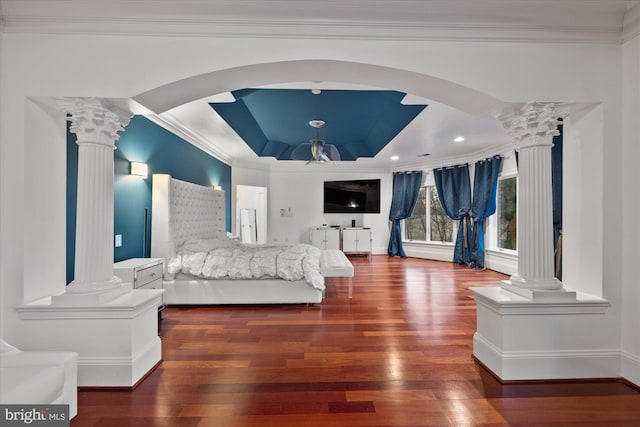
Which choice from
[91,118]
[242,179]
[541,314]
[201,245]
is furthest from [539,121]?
[242,179]

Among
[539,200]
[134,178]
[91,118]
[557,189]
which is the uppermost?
[91,118]

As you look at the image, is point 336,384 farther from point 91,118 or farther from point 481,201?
point 481,201

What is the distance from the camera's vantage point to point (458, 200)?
6434mm

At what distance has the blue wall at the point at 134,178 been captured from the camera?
8.13 ft

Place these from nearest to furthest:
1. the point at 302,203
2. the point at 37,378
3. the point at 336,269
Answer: the point at 37,378 < the point at 336,269 < the point at 302,203

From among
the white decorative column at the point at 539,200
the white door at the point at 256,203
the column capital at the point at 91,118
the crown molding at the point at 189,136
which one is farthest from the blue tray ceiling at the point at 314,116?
the white decorative column at the point at 539,200

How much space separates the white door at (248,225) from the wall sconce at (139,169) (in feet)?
12.0

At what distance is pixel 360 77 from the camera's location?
2.15 metres

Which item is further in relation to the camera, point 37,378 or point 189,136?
point 189,136

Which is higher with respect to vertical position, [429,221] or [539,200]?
[539,200]

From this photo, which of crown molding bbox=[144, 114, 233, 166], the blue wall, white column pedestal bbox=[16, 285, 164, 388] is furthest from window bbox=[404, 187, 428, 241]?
white column pedestal bbox=[16, 285, 164, 388]

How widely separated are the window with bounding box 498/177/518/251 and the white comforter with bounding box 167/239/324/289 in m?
3.99

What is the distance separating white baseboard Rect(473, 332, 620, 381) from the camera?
1.97 metres

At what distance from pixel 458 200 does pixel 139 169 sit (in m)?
5.88
